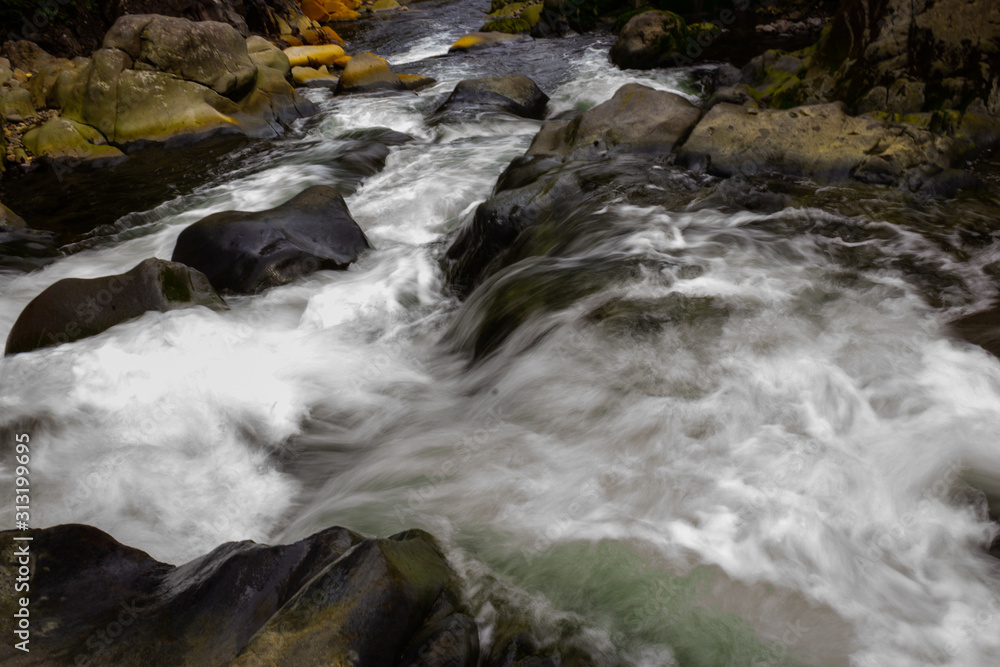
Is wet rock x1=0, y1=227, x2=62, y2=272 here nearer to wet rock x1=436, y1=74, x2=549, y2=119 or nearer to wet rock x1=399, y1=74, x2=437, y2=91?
wet rock x1=436, y1=74, x2=549, y2=119

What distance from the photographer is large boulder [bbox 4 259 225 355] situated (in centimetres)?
446

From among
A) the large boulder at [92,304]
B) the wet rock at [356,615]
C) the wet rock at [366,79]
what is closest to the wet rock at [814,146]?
the large boulder at [92,304]

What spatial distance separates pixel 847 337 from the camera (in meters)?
3.52

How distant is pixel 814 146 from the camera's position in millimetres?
5602

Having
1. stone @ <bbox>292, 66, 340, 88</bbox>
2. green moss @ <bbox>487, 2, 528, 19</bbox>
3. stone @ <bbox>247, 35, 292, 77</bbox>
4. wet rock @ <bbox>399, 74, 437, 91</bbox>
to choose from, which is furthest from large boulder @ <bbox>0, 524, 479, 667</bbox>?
green moss @ <bbox>487, 2, 528, 19</bbox>

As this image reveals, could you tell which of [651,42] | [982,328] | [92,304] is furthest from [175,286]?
[651,42]

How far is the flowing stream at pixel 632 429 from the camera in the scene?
232cm

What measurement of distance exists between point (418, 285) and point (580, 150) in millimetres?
2334

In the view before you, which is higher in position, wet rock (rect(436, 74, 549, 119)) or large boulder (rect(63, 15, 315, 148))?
large boulder (rect(63, 15, 315, 148))

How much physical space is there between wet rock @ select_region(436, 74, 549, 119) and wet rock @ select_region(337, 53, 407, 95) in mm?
2320

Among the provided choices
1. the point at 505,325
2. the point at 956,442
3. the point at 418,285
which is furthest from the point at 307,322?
the point at 956,442

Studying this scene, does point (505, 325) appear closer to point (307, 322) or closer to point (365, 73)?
point (307, 322)

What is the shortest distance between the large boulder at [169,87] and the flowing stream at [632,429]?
5011 mm

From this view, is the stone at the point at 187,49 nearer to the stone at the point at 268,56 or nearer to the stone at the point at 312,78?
the stone at the point at 268,56
